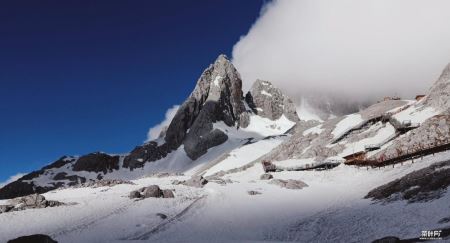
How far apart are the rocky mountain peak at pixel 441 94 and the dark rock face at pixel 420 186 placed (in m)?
42.9

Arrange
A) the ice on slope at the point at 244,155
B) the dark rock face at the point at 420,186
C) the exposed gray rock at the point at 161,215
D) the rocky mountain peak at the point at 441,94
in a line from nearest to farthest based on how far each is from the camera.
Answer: the dark rock face at the point at 420,186 < the exposed gray rock at the point at 161,215 < the rocky mountain peak at the point at 441,94 < the ice on slope at the point at 244,155

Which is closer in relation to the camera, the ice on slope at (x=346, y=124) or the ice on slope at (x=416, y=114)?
the ice on slope at (x=416, y=114)

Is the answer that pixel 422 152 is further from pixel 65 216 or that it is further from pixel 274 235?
pixel 65 216

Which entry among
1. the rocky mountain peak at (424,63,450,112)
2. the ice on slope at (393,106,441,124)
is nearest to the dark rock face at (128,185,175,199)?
the ice on slope at (393,106,441,124)

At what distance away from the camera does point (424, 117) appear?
277ft

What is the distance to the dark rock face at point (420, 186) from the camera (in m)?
35.9

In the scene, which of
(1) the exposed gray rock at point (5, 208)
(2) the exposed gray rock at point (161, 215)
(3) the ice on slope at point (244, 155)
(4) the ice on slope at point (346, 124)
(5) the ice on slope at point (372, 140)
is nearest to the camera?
(2) the exposed gray rock at point (161, 215)

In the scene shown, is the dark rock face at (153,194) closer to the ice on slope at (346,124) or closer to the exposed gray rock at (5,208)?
the exposed gray rock at (5,208)

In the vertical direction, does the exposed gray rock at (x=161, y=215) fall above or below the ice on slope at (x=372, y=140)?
below

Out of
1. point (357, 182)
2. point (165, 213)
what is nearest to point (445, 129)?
point (357, 182)

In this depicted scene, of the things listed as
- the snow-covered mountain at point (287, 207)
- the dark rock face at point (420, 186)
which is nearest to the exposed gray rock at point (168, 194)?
the snow-covered mountain at point (287, 207)

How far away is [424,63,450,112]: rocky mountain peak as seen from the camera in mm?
84537

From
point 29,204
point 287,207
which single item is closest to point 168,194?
point 287,207

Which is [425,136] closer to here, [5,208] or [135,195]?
[135,195]
